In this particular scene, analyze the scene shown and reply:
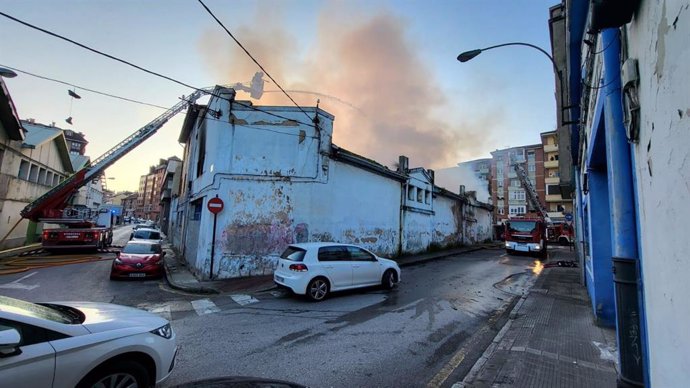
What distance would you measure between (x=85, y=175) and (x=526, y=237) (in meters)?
28.8

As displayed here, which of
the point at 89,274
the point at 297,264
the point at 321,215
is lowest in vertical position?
the point at 89,274

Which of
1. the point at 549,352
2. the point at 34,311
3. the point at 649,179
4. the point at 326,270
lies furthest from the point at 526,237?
the point at 34,311

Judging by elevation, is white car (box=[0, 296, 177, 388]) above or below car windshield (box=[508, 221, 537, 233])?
below

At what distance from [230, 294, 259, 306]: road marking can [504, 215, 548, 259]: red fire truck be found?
20.4 meters

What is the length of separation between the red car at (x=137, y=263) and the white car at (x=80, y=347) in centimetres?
849

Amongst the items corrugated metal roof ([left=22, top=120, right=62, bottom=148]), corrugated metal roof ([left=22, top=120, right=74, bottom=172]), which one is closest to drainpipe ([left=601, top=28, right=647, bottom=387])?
corrugated metal roof ([left=22, top=120, right=74, bottom=172])

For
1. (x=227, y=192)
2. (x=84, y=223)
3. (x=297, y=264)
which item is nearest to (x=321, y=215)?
(x=227, y=192)

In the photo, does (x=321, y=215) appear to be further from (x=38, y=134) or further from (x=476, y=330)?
(x=38, y=134)

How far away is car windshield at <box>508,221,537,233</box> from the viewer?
74.5 feet

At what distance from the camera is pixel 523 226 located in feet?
75.7

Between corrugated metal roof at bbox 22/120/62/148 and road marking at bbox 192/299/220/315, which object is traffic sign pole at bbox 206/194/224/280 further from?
corrugated metal roof at bbox 22/120/62/148

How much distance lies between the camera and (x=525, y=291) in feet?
33.3

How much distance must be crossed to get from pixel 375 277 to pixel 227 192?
20.9 ft

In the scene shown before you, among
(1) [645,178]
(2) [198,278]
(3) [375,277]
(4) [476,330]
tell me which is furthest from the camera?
(2) [198,278]
